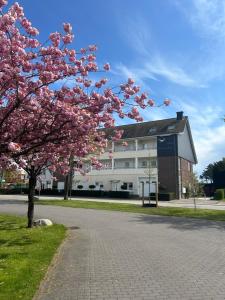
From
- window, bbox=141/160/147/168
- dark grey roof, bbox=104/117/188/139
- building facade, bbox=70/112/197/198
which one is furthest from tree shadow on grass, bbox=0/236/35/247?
window, bbox=141/160/147/168

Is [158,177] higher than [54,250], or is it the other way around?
[158,177]

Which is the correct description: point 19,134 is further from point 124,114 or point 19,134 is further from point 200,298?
point 200,298

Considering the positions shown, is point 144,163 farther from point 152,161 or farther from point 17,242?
point 17,242

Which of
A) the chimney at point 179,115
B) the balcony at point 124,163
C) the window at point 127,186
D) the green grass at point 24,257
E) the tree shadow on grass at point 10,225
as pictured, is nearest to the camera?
the green grass at point 24,257

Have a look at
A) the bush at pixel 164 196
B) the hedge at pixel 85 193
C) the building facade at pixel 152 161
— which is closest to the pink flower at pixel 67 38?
the bush at pixel 164 196

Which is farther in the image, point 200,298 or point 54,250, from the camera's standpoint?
point 54,250

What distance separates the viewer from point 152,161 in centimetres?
5716

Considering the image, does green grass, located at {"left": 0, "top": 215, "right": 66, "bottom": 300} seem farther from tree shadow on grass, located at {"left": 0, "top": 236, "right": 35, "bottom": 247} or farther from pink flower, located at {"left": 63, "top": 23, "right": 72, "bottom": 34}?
pink flower, located at {"left": 63, "top": 23, "right": 72, "bottom": 34}

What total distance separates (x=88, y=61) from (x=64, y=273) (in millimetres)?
5049

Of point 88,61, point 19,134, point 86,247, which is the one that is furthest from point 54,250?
point 88,61

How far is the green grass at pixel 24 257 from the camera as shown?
7.59 meters

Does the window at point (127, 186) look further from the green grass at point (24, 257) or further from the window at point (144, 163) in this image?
the green grass at point (24, 257)

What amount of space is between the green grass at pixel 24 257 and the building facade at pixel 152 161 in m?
37.1

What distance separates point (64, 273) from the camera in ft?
29.6
